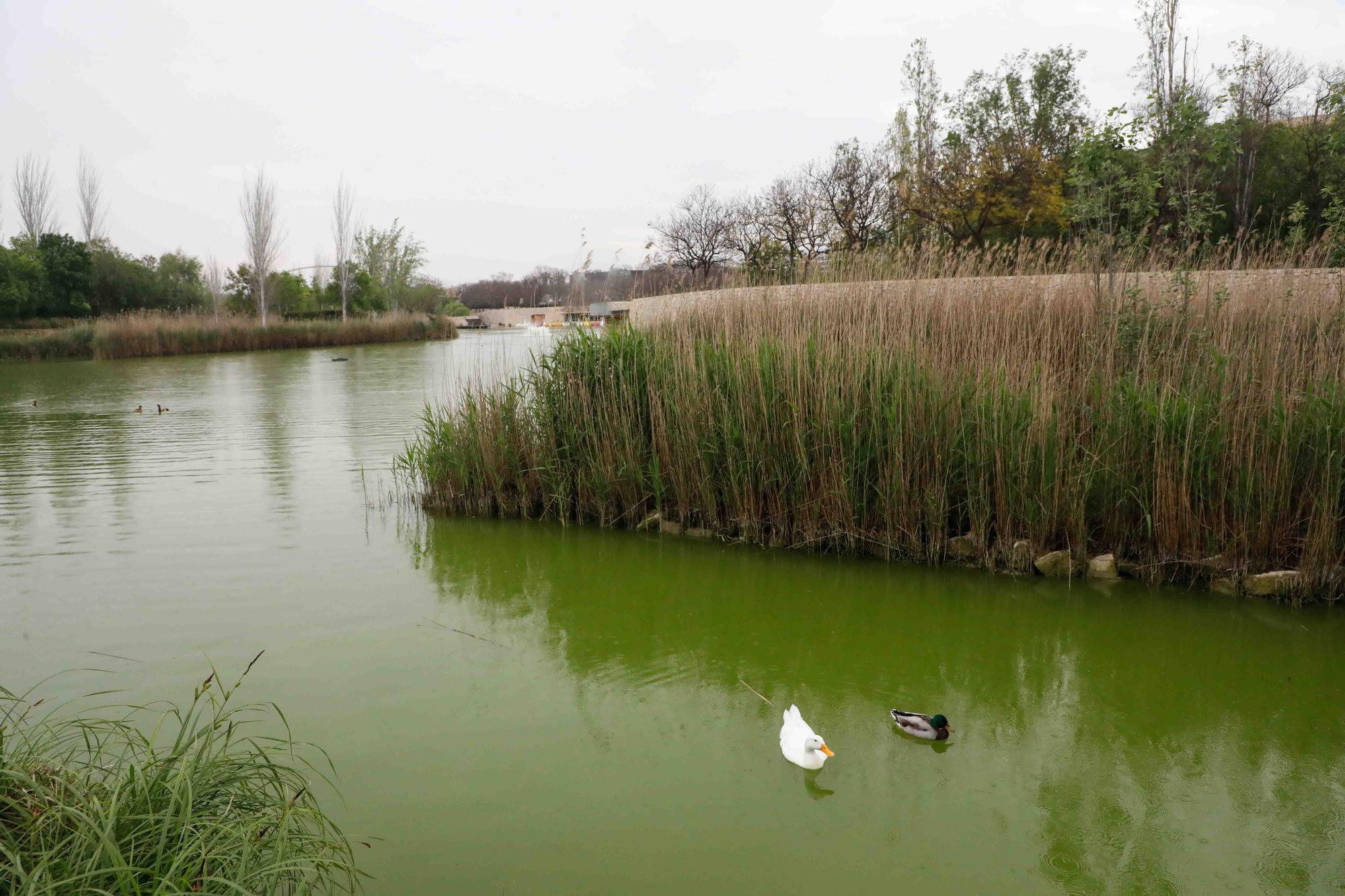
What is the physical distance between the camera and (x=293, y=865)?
1.95 m

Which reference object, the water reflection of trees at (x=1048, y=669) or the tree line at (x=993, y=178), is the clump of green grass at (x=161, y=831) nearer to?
the water reflection of trees at (x=1048, y=669)

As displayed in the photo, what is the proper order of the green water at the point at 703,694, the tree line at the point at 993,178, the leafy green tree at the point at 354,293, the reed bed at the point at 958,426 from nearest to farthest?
the green water at the point at 703,694, the reed bed at the point at 958,426, the tree line at the point at 993,178, the leafy green tree at the point at 354,293

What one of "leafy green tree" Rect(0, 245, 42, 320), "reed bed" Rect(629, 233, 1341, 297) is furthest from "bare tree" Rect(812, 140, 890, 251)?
"leafy green tree" Rect(0, 245, 42, 320)

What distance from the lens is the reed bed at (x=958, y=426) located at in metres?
4.70

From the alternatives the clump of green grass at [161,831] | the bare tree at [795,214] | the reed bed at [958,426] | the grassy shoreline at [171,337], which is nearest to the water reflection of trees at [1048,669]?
the reed bed at [958,426]

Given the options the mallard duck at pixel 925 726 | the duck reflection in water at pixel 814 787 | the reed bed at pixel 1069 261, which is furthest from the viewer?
the reed bed at pixel 1069 261

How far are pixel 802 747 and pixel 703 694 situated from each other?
0.72 metres

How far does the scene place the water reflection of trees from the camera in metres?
2.63

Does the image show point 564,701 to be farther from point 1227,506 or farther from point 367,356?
point 367,356

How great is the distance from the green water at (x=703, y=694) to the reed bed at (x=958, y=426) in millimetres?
336

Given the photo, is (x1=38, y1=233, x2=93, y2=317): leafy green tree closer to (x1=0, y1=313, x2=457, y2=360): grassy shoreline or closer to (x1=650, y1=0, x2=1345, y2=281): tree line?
(x1=0, y1=313, x2=457, y2=360): grassy shoreline

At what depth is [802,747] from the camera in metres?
2.96

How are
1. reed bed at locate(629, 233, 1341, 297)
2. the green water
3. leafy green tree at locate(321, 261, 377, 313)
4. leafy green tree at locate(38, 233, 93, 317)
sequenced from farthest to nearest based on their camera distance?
leafy green tree at locate(321, 261, 377, 313) → leafy green tree at locate(38, 233, 93, 317) → reed bed at locate(629, 233, 1341, 297) → the green water

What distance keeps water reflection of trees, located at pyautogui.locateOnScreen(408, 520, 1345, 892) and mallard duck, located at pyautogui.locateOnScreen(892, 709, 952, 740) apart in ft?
0.34
